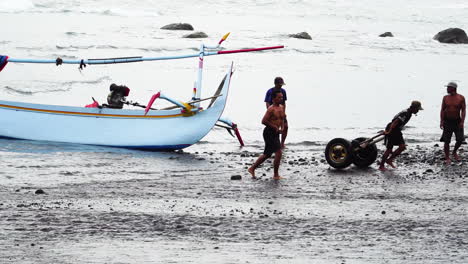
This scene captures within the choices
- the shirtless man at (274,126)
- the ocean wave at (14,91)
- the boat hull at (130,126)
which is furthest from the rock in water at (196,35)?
the shirtless man at (274,126)

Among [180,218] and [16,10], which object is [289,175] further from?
[16,10]

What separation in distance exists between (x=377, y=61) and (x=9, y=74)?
2213cm

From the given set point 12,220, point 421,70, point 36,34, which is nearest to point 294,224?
point 12,220

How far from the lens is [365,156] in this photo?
15.0 metres

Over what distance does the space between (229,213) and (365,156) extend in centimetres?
490

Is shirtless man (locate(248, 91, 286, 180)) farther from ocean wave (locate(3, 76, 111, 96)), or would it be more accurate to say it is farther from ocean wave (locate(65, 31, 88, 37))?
ocean wave (locate(65, 31, 88, 37))

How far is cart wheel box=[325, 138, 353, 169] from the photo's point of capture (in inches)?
577

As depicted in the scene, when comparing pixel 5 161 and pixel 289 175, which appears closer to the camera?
pixel 289 175

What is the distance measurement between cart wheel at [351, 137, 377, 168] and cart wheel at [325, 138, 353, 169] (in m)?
0.26

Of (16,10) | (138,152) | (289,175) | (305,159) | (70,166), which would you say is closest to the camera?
(289,175)

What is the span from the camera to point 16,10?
7500 cm

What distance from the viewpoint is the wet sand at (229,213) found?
350 inches

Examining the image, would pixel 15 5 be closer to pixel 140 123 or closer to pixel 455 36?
pixel 455 36

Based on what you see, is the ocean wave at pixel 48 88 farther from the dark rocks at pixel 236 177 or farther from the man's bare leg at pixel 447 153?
the man's bare leg at pixel 447 153
